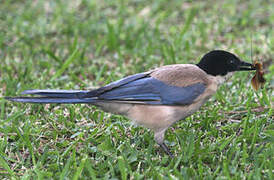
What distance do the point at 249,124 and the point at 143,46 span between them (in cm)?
293

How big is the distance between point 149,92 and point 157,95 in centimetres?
9

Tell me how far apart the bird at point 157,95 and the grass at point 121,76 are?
33 centimetres

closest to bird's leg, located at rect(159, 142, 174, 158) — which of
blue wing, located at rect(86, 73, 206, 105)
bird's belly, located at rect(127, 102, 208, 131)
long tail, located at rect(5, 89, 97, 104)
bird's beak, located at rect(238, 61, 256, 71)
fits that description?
bird's belly, located at rect(127, 102, 208, 131)

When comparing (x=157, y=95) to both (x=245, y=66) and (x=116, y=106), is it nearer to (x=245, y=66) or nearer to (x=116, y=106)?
(x=116, y=106)

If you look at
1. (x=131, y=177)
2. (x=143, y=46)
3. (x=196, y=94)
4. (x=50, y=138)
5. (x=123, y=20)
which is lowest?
(x=131, y=177)

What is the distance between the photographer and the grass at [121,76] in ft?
13.6

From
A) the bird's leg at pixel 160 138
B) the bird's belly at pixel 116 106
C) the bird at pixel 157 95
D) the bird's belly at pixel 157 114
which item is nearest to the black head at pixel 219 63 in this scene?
the bird at pixel 157 95

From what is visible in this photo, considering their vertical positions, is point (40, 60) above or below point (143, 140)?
above

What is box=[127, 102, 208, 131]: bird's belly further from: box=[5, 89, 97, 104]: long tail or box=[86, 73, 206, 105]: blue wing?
box=[5, 89, 97, 104]: long tail

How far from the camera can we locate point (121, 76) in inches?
247

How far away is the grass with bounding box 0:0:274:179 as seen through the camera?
13.6 feet

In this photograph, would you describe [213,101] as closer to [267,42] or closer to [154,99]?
[154,99]

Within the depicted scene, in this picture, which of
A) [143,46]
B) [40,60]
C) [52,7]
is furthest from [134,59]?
[52,7]

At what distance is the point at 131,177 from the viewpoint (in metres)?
3.92
